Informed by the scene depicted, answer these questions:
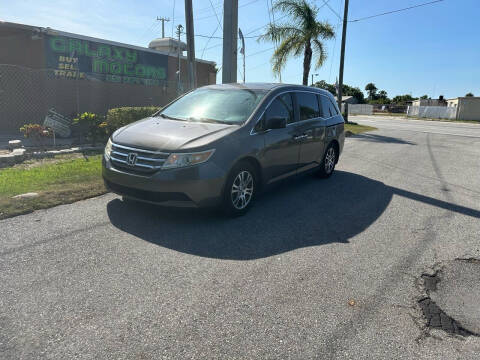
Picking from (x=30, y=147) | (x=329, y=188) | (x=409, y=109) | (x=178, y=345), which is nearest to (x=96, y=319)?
(x=178, y=345)

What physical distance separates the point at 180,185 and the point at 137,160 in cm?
64

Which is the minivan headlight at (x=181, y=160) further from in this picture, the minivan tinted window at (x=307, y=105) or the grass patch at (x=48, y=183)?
the minivan tinted window at (x=307, y=105)

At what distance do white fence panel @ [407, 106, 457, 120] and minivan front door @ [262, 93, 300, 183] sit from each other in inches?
1821

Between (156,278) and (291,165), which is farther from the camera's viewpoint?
(291,165)

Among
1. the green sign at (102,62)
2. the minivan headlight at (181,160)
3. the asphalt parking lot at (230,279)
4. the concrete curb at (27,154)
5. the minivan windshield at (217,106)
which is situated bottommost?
the asphalt parking lot at (230,279)

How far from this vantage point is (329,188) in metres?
6.93

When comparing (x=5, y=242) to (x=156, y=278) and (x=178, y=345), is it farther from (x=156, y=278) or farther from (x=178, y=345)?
(x=178, y=345)

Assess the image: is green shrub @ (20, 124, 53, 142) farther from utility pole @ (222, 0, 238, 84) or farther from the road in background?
the road in background

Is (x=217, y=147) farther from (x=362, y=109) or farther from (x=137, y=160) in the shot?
(x=362, y=109)

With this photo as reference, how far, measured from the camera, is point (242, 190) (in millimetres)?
5016

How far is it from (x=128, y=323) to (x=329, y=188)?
4940 mm

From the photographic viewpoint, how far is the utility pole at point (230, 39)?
9.98 m

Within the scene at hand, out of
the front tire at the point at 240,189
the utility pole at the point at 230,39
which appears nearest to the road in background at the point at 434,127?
the utility pole at the point at 230,39

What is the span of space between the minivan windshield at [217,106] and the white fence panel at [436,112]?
46.8m
